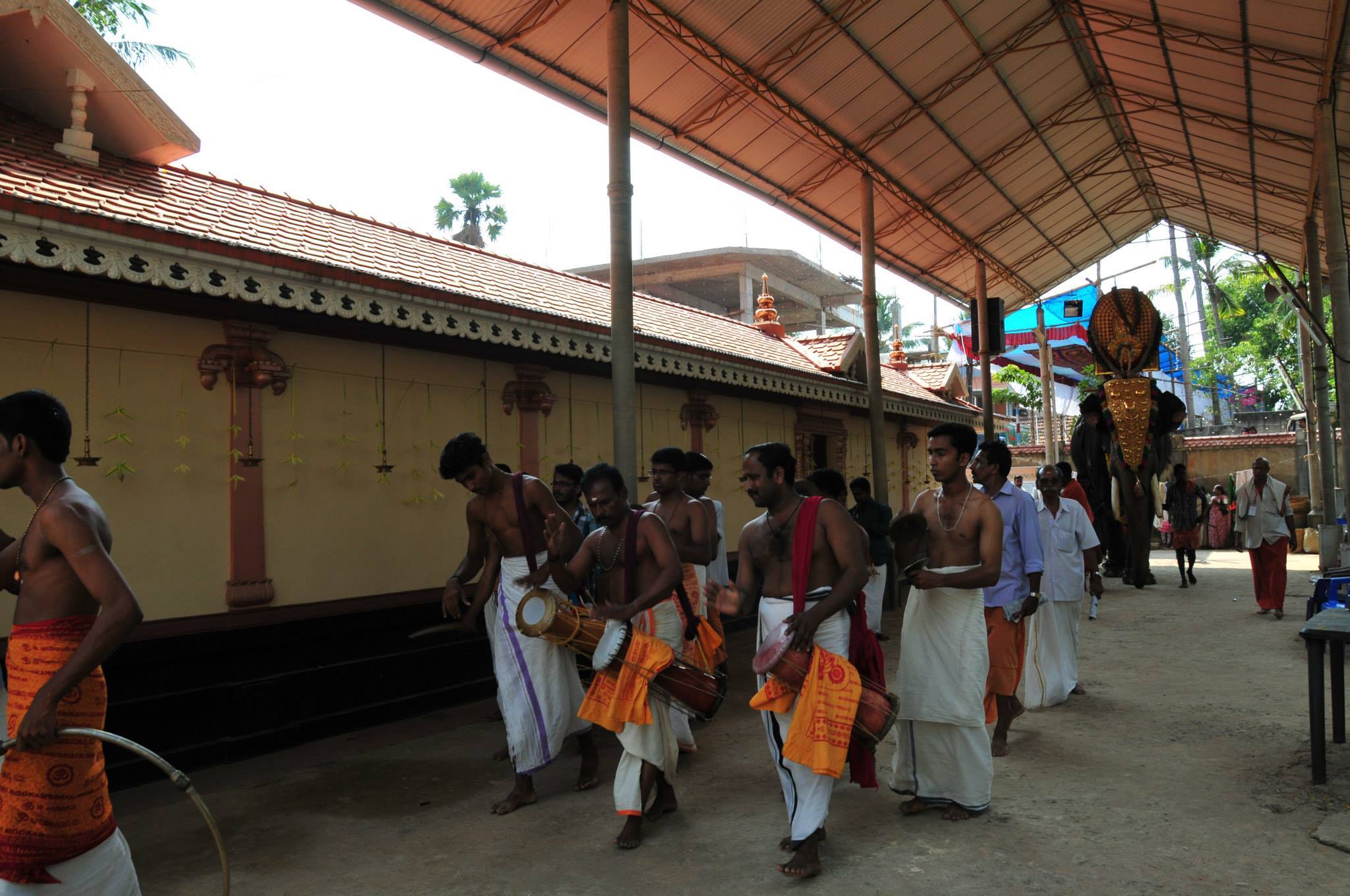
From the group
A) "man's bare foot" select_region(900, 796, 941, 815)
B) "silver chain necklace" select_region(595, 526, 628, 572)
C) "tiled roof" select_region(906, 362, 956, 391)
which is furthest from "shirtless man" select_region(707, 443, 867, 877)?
"tiled roof" select_region(906, 362, 956, 391)

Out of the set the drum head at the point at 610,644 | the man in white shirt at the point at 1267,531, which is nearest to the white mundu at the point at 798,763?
the drum head at the point at 610,644

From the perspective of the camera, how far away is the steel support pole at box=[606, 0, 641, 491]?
792 centimetres

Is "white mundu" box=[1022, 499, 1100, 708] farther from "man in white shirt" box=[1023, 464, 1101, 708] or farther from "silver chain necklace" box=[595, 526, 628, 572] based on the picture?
"silver chain necklace" box=[595, 526, 628, 572]

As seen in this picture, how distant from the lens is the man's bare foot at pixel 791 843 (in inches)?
160

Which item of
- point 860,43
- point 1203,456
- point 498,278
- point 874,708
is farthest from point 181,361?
point 1203,456

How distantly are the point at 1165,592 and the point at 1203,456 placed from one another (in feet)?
53.3

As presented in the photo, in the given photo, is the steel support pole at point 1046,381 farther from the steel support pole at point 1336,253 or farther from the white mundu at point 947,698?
the white mundu at point 947,698

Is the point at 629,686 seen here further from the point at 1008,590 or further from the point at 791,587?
the point at 1008,590

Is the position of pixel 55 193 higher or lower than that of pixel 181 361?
higher

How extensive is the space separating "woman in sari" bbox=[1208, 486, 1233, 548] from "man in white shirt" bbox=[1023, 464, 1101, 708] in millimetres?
17549

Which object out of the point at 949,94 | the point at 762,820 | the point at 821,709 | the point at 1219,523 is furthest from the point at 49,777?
the point at 1219,523

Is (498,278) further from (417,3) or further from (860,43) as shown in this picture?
(860,43)

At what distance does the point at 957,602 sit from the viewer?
4.70 meters

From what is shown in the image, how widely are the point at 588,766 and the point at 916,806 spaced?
1847 millimetres
